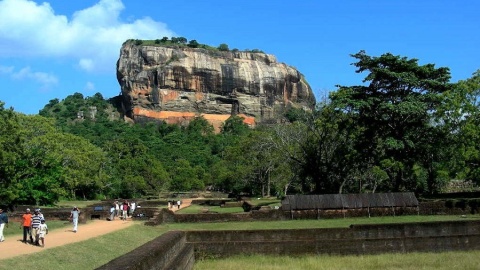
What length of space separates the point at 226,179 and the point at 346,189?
2326cm

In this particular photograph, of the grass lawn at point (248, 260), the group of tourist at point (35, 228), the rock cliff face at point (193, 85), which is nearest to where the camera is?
the grass lawn at point (248, 260)

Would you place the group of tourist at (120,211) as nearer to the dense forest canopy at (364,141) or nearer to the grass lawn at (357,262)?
the dense forest canopy at (364,141)

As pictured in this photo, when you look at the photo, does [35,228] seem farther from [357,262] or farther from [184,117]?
[184,117]

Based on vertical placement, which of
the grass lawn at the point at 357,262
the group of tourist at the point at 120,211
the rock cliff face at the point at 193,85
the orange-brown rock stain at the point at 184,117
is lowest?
the grass lawn at the point at 357,262

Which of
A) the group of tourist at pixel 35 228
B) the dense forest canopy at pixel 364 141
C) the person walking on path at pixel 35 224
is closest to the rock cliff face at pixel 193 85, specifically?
the dense forest canopy at pixel 364 141

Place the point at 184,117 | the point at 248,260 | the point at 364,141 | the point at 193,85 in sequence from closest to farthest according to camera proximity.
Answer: the point at 248,260 → the point at 364,141 → the point at 193,85 → the point at 184,117

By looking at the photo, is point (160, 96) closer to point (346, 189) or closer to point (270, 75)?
point (270, 75)

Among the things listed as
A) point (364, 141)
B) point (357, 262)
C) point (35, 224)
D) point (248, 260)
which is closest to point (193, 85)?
point (364, 141)

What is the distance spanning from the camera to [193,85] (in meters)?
142

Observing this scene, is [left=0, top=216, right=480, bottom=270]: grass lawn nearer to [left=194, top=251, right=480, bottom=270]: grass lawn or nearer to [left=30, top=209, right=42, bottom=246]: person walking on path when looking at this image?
[left=194, top=251, right=480, bottom=270]: grass lawn

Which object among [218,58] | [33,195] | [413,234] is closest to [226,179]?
[33,195]

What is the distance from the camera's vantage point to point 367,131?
35.8 meters

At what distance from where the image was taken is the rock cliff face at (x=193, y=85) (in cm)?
14000

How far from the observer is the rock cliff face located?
140 m
